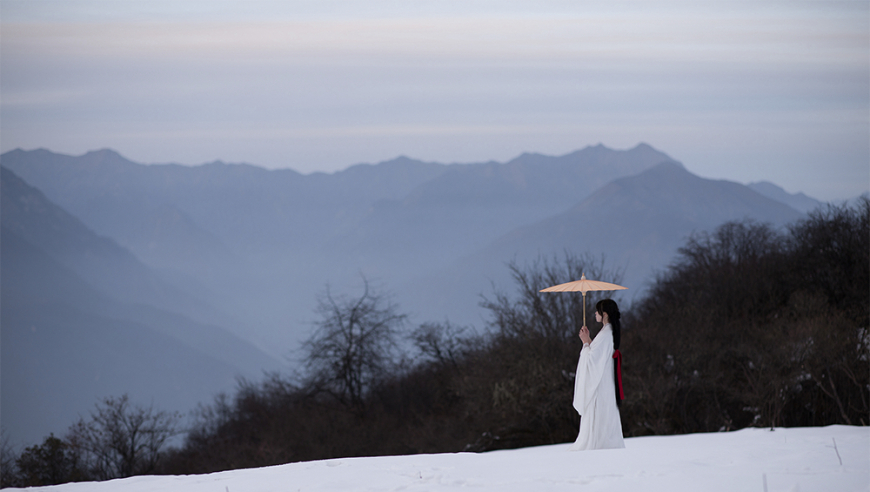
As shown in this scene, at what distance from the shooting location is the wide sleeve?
33.1 ft

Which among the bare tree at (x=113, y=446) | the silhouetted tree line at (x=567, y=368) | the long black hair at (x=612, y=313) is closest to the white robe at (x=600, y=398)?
the long black hair at (x=612, y=313)

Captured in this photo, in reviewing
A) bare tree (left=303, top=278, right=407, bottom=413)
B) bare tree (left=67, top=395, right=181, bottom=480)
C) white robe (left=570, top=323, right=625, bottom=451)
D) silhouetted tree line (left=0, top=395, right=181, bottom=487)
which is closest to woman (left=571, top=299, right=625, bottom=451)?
white robe (left=570, top=323, right=625, bottom=451)

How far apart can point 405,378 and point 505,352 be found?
2127cm

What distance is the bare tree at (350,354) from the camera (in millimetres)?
41781

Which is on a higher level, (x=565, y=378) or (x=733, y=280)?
(x=733, y=280)

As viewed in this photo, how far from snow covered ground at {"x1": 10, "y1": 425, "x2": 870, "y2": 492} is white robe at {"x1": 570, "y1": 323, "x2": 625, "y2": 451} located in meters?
0.37

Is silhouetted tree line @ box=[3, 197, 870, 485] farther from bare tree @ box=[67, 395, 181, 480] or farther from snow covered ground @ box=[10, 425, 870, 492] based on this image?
snow covered ground @ box=[10, 425, 870, 492]

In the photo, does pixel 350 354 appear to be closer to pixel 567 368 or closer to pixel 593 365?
pixel 567 368

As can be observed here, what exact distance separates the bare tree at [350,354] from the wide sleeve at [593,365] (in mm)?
31626

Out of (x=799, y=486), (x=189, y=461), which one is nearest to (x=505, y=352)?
(x=799, y=486)

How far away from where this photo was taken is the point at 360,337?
42.5 metres

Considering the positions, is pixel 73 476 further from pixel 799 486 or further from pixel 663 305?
pixel 799 486

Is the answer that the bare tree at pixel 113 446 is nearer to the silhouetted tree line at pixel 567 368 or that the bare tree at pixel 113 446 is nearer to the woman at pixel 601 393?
the silhouetted tree line at pixel 567 368

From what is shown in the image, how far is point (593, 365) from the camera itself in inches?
399
